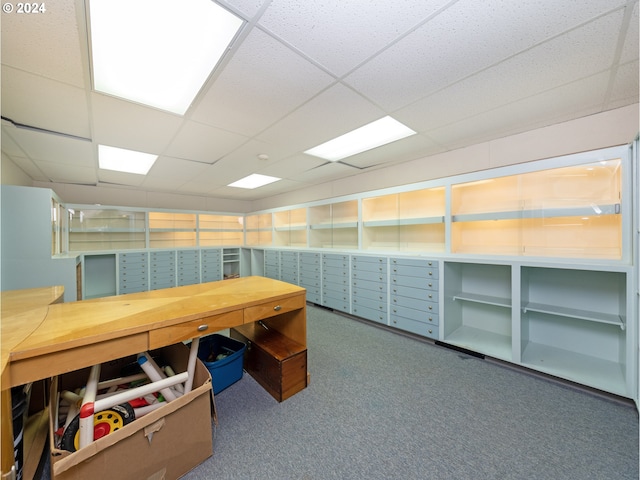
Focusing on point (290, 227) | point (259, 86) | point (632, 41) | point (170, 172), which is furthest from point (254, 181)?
point (632, 41)

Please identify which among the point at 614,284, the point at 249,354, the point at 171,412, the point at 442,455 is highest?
the point at 614,284

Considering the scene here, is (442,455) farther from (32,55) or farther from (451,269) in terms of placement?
(32,55)

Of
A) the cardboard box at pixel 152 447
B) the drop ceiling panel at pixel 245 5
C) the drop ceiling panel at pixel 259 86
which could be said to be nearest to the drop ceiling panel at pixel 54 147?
the drop ceiling panel at pixel 259 86

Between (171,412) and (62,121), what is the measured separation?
2.57 m

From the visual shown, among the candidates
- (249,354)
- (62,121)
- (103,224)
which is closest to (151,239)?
(103,224)

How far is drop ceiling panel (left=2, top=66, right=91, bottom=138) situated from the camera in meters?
1.52

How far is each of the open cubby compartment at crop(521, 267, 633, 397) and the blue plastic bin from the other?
8.85 feet

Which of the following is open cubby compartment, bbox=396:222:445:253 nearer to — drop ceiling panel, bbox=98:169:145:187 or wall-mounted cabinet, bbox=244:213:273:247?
wall-mounted cabinet, bbox=244:213:273:247

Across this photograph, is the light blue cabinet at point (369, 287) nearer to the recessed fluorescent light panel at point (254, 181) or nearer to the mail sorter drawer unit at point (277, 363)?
the mail sorter drawer unit at point (277, 363)

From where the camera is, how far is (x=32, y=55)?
1304 millimetres

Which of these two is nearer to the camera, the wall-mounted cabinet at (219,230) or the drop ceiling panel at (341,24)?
the drop ceiling panel at (341,24)

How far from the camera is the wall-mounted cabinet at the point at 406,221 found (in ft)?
10.5

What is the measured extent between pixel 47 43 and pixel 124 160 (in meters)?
2.35

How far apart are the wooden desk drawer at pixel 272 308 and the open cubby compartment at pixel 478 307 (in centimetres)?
179
